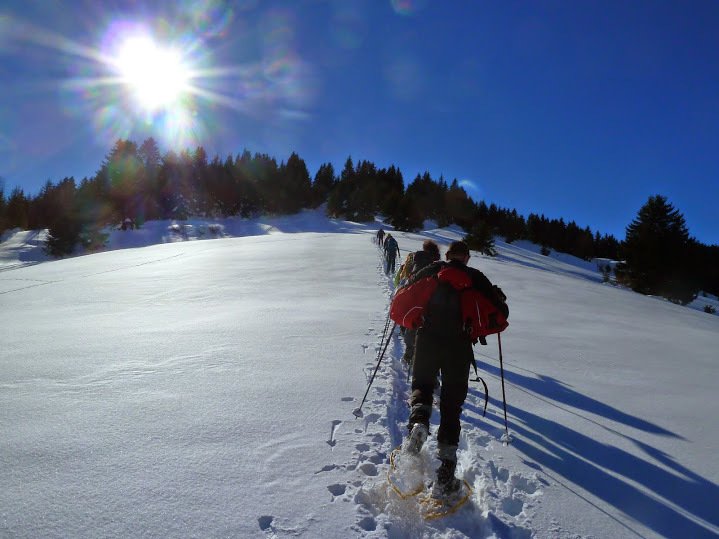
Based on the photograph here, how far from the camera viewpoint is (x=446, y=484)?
9.50 feet

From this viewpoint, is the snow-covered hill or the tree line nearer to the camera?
the snow-covered hill

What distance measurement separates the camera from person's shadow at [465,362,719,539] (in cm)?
290

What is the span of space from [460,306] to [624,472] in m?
2.34

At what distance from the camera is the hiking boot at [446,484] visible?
9.47ft

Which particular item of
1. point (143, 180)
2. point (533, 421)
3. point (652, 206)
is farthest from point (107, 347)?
point (143, 180)

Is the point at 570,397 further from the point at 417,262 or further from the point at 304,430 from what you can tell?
the point at 304,430

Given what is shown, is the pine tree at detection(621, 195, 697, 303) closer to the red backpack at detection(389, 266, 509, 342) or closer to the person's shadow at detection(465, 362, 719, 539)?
the person's shadow at detection(465, 362, 719, 539)

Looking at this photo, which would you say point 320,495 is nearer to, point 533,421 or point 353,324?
point 533,421

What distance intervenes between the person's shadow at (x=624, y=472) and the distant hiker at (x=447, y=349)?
3.87ft

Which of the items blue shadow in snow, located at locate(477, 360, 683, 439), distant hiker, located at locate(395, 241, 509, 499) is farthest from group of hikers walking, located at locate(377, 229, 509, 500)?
blue shadow in snow, located at locate(477, 360, 683, 439)

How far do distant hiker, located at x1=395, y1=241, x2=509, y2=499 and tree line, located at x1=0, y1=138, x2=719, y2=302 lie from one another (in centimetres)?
3355

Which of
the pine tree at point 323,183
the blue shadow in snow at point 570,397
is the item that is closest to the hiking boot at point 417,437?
the blue shadow in snow at point 570,397

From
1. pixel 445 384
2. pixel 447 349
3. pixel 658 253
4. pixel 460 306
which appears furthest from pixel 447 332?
pixel 658 253

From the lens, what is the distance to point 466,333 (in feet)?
10.1
